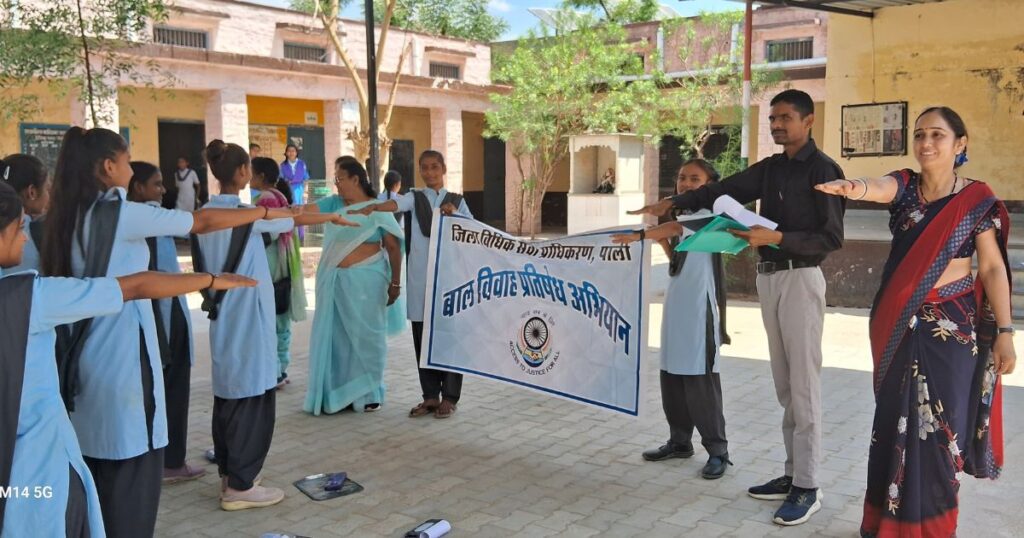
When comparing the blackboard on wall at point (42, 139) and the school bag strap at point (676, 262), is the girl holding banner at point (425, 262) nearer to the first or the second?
the school bag strap at point (676, 262)

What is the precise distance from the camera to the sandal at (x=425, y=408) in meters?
5.77

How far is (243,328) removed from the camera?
4145 millimetres

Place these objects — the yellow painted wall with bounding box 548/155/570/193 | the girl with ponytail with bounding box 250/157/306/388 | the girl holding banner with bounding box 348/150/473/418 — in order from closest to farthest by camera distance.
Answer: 1. the girl holding banner with bounding box 348/150/473/418
2. the girl with ponytail with bounding box 250/157/306/388
3. the yellow painted wall with bounding box 548/155/570/193

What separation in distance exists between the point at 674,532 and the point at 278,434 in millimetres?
2651

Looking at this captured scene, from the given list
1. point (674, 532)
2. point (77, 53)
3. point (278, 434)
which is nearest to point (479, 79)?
point (77, 53)

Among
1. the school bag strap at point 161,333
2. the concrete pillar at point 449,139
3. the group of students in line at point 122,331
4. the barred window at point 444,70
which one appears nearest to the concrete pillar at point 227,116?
the concrete pillar at point 449,139

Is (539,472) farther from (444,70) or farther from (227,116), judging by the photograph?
(444,70)

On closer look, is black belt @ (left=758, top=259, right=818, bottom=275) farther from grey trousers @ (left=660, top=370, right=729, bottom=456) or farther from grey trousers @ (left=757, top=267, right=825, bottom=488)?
grey trousers @ (left=660, top=370, right=729, bottom=456)

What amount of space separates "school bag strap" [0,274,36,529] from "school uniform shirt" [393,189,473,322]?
3507mm

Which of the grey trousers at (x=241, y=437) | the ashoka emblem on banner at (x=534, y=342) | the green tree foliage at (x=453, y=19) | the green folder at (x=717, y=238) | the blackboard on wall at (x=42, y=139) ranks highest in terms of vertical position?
the green tree foliage at (x=453, y=19)

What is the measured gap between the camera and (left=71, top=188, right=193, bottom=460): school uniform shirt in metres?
3.01

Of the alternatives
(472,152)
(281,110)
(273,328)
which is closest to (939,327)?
(273,328)

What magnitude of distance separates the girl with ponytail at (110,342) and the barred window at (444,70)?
64.0 feet

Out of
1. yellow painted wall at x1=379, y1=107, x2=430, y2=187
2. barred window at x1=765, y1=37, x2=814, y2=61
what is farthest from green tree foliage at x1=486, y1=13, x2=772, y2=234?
yellow painted wall at x1=379, y1=107, x2=430, y2=187
